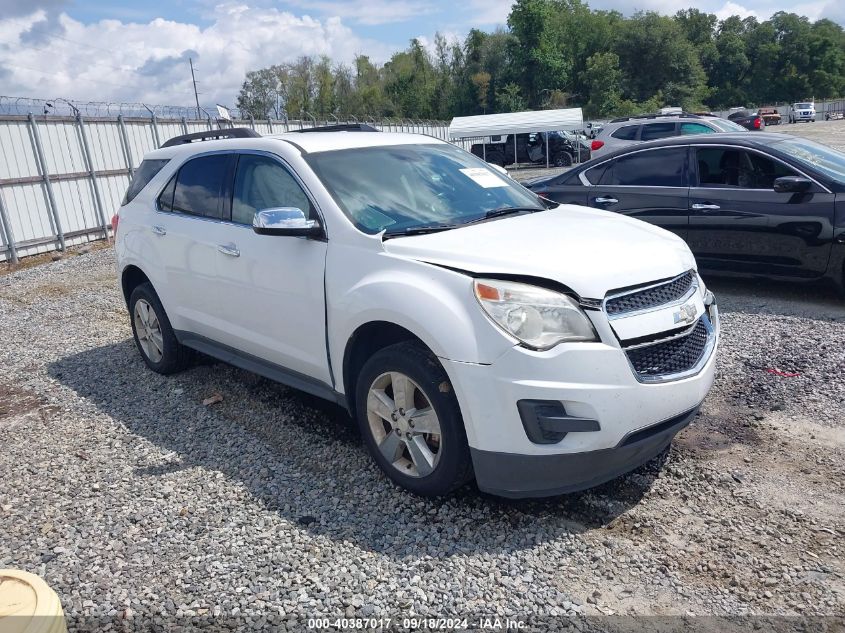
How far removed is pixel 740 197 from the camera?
21.5 feet

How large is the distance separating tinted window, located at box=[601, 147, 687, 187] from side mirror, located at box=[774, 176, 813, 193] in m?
0.97

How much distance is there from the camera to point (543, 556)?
119 inches

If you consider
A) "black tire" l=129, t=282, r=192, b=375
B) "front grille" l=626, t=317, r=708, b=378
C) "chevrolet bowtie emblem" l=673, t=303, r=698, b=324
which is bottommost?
"black tire" l=129, t=282, r=192, b=375

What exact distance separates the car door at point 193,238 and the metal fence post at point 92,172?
10.5 m

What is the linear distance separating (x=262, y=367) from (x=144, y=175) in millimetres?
2310

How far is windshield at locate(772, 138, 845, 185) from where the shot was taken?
6.32 meters

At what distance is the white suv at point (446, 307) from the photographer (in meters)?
2.98

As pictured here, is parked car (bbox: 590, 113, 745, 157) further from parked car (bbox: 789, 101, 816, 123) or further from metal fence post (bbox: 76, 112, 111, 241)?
parked car (bbox: 789, 101, 816, 123)

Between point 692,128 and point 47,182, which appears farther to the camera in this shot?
point 692,128

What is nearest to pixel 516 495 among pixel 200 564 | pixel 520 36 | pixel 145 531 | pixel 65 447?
pixel 200 564

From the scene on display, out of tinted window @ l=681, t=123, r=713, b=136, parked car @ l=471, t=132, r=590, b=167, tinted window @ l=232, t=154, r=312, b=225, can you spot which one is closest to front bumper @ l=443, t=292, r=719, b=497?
tinted window @ l=232, t=154, r=312, b=225

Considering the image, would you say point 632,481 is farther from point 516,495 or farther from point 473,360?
point 473,360

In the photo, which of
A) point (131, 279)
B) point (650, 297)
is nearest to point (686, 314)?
point (650, 297)

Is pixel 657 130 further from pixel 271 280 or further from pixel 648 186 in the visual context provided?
pixel 271 280
